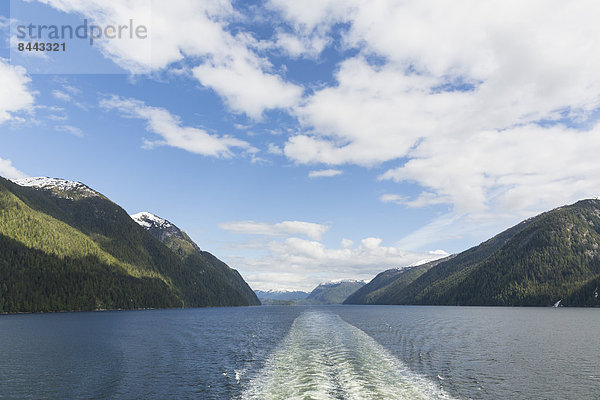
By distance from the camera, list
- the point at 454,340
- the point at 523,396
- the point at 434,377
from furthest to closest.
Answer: the point at 454,340 → the point at 434,377 → the point at 523,396

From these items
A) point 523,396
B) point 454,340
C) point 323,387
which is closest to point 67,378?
point 323,387

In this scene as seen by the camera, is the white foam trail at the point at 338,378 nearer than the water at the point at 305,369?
Yes

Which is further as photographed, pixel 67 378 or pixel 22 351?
pixel 22 351

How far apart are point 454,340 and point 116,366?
6335cm

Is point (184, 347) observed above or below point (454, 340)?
above

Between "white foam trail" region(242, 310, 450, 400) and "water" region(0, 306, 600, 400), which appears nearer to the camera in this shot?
"white foam trail" region(242, 310, 450, 400)

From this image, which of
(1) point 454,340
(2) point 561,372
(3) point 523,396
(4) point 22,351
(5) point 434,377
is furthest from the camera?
(1) point 454,340

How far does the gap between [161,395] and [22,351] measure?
45034mm

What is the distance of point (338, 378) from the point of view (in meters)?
38.5

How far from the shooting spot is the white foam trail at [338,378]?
3284cm

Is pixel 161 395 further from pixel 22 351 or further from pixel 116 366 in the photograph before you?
pixel 22 351

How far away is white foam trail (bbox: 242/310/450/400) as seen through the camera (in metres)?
32.8

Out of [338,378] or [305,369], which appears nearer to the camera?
[338,378]

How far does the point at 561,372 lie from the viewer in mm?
42812
